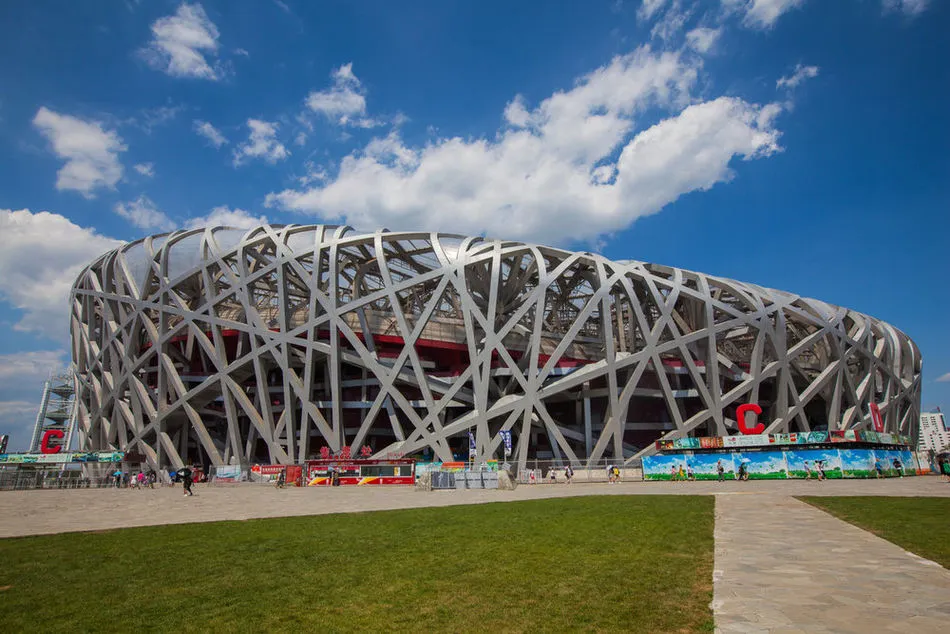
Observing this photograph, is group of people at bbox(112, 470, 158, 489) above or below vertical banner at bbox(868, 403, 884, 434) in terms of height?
below

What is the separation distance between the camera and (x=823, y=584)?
6109 millimetres

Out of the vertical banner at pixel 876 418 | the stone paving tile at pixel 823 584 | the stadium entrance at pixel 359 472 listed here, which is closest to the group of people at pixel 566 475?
the stadium entrance at pixel 359 472

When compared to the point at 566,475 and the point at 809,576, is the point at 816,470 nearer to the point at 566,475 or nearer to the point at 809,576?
the point at 566,475

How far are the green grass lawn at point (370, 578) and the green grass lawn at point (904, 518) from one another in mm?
2937

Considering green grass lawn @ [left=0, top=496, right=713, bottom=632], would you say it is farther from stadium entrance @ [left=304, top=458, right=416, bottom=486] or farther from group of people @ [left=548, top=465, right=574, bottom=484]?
stadium entrance @ [left=304, top=458, right=416, bottom=486]

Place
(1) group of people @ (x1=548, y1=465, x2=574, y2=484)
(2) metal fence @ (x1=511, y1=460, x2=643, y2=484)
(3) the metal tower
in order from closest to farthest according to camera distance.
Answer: (1) group of people @ (x1=548, y1=465, x2=574, y2=484) → (2) metal fence @ (x1=511, y1=460, x2=643, y2=484) → (3) the metal tower

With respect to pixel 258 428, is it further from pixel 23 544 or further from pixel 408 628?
pixel 408 628

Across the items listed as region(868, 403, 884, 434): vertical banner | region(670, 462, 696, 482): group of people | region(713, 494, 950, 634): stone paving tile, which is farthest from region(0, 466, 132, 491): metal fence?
region(868, 403, 884, 434): vertical banner

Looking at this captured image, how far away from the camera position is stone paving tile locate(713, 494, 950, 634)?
4762 mm

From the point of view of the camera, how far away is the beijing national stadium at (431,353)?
41219mm

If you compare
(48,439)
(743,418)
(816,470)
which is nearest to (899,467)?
(816,470)

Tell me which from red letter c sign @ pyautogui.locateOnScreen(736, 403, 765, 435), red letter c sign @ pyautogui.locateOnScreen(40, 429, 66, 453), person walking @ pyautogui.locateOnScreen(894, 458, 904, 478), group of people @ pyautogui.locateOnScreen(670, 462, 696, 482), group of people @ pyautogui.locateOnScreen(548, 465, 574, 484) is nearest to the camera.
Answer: group of people @ pyautogui.locateOnScreen(670, 462, 696, 482)

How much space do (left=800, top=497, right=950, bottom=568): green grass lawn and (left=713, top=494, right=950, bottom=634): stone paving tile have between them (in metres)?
0.37

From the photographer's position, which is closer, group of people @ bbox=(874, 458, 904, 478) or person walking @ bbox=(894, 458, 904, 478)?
group of people @ bbox=(874, 458, 904, 478)
